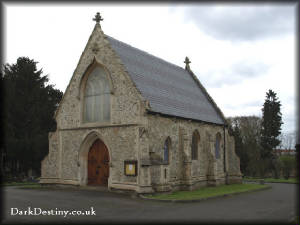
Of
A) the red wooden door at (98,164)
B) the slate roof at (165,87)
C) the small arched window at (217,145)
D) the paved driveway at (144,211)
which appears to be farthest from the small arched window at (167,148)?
the small arched window at (217,145)

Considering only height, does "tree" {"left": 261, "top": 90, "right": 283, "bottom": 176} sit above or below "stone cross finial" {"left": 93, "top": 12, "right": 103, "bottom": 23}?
below

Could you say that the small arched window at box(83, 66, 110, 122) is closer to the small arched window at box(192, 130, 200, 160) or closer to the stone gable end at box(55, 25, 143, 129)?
the stone gable end at box(55, 25, 143, 129)

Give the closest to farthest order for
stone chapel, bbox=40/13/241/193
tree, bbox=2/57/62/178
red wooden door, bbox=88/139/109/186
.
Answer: stone chapel, bbox=40/13/241/193 → red wooden door, bbox=88/139/109/186 → tree, bbox=2/57/62/178

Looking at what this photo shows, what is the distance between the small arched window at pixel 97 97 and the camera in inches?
878

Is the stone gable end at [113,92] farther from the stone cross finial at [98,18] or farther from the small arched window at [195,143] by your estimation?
the small arched window at [195,143]

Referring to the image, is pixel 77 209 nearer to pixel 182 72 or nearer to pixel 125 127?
pixel 125 127

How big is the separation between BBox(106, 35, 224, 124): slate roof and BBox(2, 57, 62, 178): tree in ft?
47.9

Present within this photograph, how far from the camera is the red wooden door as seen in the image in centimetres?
2212

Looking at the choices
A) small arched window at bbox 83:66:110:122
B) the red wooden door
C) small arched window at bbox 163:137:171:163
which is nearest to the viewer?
small arched window at bbox 163:137:171:163

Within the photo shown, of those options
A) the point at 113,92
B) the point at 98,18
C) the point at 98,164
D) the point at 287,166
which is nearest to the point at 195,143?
the point at 98,164

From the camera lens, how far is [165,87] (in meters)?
25.7

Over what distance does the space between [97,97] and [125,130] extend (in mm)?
3946

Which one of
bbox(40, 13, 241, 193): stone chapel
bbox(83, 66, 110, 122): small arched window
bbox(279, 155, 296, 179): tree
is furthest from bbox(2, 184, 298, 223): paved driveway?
bbox(279, 155, 296, 179): tree

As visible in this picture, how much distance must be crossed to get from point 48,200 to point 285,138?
221 feet
